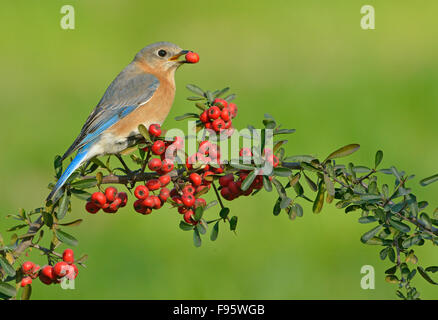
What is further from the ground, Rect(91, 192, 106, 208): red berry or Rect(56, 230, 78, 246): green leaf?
Rect(91, 192, 106, 208): red berry

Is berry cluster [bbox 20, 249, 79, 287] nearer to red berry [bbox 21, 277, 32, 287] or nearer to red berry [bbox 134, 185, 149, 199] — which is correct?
red berry [bbox 21, 277, 32, 287]

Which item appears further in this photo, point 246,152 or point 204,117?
point 204,117

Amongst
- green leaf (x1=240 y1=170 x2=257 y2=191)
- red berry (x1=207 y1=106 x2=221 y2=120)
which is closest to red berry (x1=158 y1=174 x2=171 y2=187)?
red berry (x1=207 y1=106 x2=221 y2=120)

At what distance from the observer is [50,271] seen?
130 inches

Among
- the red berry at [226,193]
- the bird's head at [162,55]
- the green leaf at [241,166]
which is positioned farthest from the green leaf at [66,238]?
the bird's head at [162,55]

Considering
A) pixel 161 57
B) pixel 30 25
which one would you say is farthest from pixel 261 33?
pixel 161 57

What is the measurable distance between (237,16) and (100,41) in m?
2.34

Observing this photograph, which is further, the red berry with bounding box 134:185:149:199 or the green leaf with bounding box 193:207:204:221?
the red berry with bounding box 134:185:149:199

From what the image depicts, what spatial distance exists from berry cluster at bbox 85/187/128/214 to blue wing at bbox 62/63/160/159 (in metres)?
1.15

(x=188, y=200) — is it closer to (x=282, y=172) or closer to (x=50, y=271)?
(x=282, y=172)

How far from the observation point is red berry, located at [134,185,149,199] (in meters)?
3.47

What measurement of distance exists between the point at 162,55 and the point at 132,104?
50 cm

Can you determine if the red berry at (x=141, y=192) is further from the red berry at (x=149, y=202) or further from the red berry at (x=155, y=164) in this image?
the red berry at (x=155, y=164)

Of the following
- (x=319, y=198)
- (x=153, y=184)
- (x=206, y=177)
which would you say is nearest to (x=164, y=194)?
(x=153, y=184)
